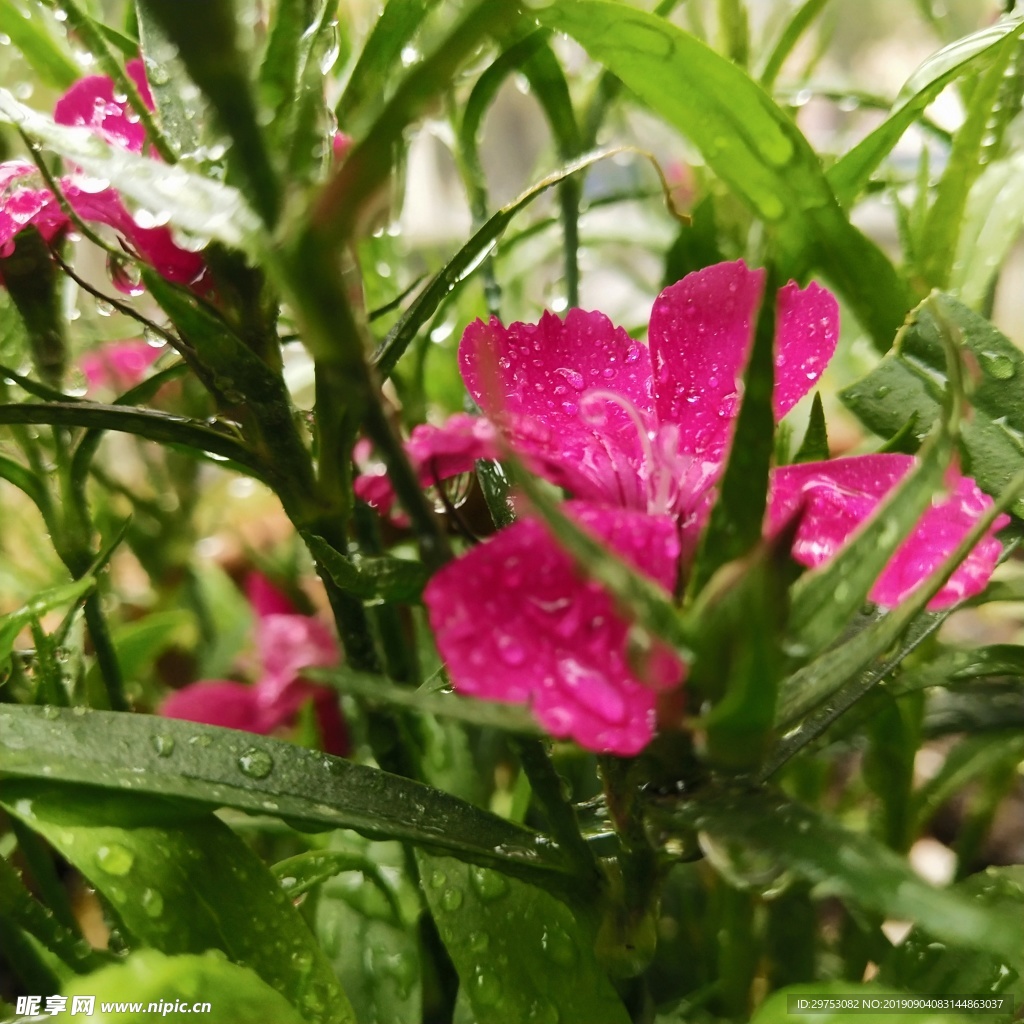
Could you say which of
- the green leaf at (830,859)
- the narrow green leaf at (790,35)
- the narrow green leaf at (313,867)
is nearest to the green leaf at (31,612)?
the narrow green leaf at (313,867)

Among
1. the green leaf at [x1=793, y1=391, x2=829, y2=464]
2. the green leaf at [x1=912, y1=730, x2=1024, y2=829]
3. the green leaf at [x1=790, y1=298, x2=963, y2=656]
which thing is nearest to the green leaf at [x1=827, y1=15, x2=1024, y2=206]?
the green leaf at [x1=793, y1=391, x2=829, y2=464]

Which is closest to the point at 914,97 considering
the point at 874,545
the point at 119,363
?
the point at 874,545

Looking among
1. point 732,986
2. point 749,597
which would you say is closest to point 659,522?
point 749,597

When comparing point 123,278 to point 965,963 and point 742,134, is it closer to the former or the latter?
point 742,134

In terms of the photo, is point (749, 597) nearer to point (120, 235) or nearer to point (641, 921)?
point (641, 921)

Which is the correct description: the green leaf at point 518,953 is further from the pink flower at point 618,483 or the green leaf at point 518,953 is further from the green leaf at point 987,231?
the green leaf at point 987,231

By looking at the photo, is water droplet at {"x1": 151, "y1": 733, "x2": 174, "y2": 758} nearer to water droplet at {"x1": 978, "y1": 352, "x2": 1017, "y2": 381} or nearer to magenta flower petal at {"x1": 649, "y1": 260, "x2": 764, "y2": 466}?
magenta flower petal at {"x1": 649, "y1": 260, "x2": 764, "y2": 466}
